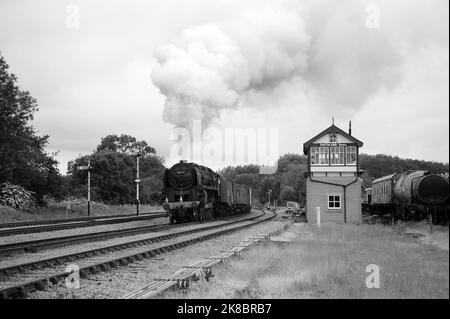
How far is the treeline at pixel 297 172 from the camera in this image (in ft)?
147

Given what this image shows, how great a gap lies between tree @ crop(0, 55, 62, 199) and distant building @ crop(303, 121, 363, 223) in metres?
22.4

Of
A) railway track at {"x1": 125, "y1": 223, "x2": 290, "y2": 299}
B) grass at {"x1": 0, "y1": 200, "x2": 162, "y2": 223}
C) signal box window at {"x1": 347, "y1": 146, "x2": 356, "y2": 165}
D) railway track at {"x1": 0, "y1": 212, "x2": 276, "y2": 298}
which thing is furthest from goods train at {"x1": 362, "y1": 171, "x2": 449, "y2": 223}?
grass at {"x1": 0, "y1": 200, "x2": 162, "y2": 223}

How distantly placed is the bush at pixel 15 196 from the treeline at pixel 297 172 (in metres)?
21.3

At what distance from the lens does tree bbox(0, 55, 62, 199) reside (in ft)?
124

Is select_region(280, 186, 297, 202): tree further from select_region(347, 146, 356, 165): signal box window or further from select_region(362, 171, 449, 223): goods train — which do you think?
select_region(347, 146, 356, 165): signal box window

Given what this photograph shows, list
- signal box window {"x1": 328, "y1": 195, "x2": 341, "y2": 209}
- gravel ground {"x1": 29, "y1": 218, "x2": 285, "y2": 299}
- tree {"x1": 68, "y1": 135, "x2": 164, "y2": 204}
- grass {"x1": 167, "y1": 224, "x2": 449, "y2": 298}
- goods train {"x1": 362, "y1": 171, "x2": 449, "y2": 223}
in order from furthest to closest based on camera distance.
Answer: tree {"x1": 68, "y1": 135, "x2": 164, "y2": 204} → signal box window {"x1": 328, "y1": 195, "x2": 341, "y2": 209} → goods train {"x1": 362, "y1": 171, "x2": 449, "y2": 223} → gravel ground {"x1": 29, "y1": 218, "x2": 285, "y2": 299} → grass {"x1": 167, "y1": 224, "x2": 449, "y2": 298}

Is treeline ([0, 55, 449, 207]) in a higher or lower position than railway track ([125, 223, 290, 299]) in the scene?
higher

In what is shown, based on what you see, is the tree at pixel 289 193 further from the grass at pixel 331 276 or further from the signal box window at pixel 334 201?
the grass at pixel 331 276

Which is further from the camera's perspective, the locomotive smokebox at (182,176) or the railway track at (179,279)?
the locomotive smokebox at (182,176)

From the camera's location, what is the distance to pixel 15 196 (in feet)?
126

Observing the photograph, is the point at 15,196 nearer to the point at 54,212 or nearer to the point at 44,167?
the point at 54,212

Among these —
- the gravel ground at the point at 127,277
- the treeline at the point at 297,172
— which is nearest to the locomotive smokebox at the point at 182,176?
the treeline at the point at 297,172

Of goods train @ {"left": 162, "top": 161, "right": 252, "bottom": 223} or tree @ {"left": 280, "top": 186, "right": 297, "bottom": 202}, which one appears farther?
tree @ {"left": 280, "top": 186, "right": 297, "bottom": 202}

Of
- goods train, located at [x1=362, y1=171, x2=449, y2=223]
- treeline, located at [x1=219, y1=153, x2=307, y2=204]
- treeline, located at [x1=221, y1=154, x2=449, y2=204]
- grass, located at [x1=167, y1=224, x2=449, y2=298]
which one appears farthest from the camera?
treeline, located at [x1=219, y1=153, x2=307, y2=204]
